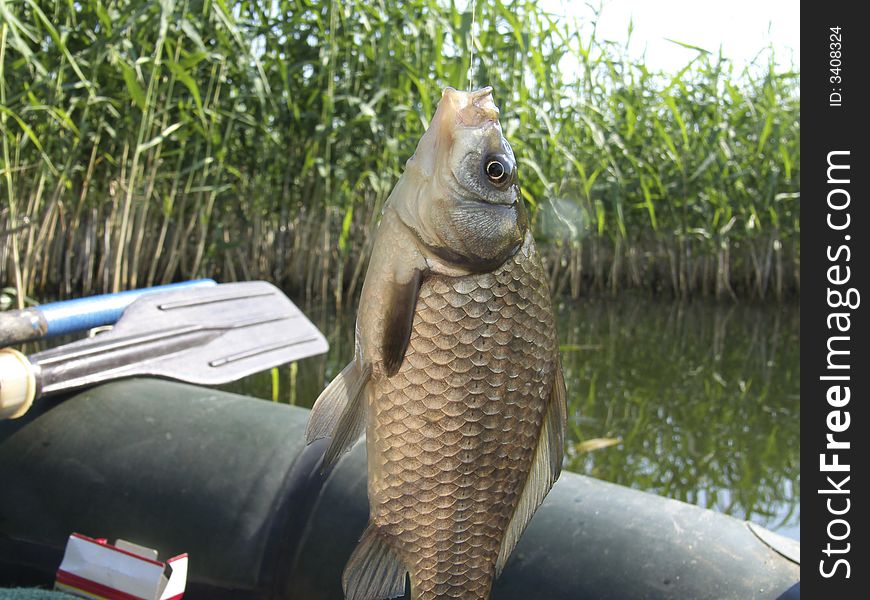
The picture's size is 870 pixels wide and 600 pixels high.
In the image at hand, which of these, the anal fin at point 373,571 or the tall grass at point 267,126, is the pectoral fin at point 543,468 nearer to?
the anal fin at point 373,571

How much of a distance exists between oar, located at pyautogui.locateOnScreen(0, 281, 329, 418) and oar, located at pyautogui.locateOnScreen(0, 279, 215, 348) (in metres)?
0.05

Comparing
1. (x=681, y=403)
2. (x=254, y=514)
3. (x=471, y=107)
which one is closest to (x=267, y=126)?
(x=681, y=403)

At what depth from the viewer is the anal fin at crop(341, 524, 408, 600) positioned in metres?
0.68

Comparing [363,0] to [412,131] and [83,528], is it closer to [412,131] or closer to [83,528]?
[412,131]

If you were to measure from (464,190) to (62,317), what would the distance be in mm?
1407

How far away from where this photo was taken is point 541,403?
667mm

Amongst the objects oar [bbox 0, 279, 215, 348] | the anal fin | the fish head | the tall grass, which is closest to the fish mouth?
the fish head

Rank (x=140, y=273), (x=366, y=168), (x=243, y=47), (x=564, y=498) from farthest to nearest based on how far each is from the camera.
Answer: (x=140, y=273)
(x=366, y=168)
(x=243, y=47)
(x=564, y=498)

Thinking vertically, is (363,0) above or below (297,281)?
above

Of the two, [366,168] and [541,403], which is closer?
[541,403]

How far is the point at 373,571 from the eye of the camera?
2.26 ft

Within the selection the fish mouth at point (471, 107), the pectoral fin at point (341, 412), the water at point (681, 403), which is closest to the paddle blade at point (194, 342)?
the water at point (681, 403)

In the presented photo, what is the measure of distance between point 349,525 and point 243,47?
275 centimetres
